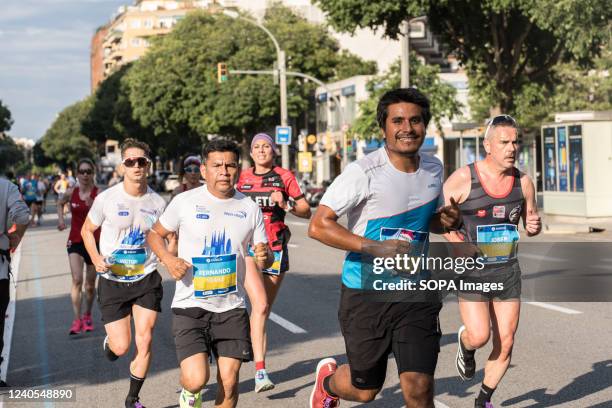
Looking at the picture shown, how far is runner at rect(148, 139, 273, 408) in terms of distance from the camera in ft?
19.0

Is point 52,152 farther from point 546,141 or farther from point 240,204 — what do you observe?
point 240,204

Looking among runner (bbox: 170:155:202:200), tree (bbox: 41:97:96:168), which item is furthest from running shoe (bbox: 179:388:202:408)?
tree (bbox: 41:97:96:168)

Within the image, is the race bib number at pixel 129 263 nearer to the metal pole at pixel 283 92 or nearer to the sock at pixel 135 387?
the sock at pixel 135 387

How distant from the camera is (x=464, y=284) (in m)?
5.45

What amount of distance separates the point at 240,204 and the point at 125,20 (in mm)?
145436

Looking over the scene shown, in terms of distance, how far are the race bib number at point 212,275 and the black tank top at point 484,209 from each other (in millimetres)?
1456

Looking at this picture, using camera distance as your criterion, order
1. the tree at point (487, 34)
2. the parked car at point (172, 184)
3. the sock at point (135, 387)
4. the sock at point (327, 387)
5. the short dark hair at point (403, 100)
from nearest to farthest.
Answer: the short dark hair at point (403, 100), the sock at point (327, 387), the sock at point (135, 387), the parked car at point (172, 184), the tree at point (487, 34)

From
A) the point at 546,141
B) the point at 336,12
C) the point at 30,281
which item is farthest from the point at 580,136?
the point at 30,281

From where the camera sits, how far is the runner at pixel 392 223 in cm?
503

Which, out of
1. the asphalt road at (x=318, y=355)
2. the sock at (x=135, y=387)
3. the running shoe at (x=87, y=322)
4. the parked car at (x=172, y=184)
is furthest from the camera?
the parked car at (x=172, y=184)

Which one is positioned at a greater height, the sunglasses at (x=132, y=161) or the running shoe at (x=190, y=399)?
the sunglasses at (x=132, y=161)

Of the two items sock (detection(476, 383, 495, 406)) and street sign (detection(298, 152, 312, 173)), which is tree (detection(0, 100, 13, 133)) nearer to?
street sign (detection(298, 152, 312, 173))

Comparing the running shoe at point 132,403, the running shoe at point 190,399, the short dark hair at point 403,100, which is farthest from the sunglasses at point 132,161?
the short dark hair at point 403,100

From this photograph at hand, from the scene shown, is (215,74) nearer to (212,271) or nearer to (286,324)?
(286,324)
